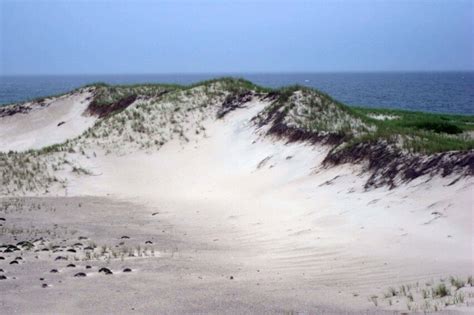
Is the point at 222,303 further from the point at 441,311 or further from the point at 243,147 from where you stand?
the point at 243,147

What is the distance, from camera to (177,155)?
1004 inches

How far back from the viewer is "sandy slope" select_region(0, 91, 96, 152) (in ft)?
127

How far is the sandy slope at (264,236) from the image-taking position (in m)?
8.33

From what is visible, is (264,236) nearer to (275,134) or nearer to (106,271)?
(106,271)

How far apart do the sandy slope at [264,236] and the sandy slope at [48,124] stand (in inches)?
643

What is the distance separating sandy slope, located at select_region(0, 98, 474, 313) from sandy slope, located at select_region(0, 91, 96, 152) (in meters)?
16.3

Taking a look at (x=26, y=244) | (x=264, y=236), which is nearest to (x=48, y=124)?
(x=26, y=244)

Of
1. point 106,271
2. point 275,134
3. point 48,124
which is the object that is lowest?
point 48,124

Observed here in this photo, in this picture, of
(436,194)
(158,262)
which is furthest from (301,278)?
(436,194)

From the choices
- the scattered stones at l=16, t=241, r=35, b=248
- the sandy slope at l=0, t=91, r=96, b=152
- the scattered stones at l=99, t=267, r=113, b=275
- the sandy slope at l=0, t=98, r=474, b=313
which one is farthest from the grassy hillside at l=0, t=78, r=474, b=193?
the scattered stones at l=16, t=241, r=35, b=248

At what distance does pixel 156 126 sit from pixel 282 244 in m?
17.1

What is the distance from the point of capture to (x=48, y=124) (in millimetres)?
42281

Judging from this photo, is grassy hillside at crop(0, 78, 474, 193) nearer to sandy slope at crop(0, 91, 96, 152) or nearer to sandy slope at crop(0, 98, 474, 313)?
sandy slope at crop(0, 98, 474, 313)

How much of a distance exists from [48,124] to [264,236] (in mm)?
32203
